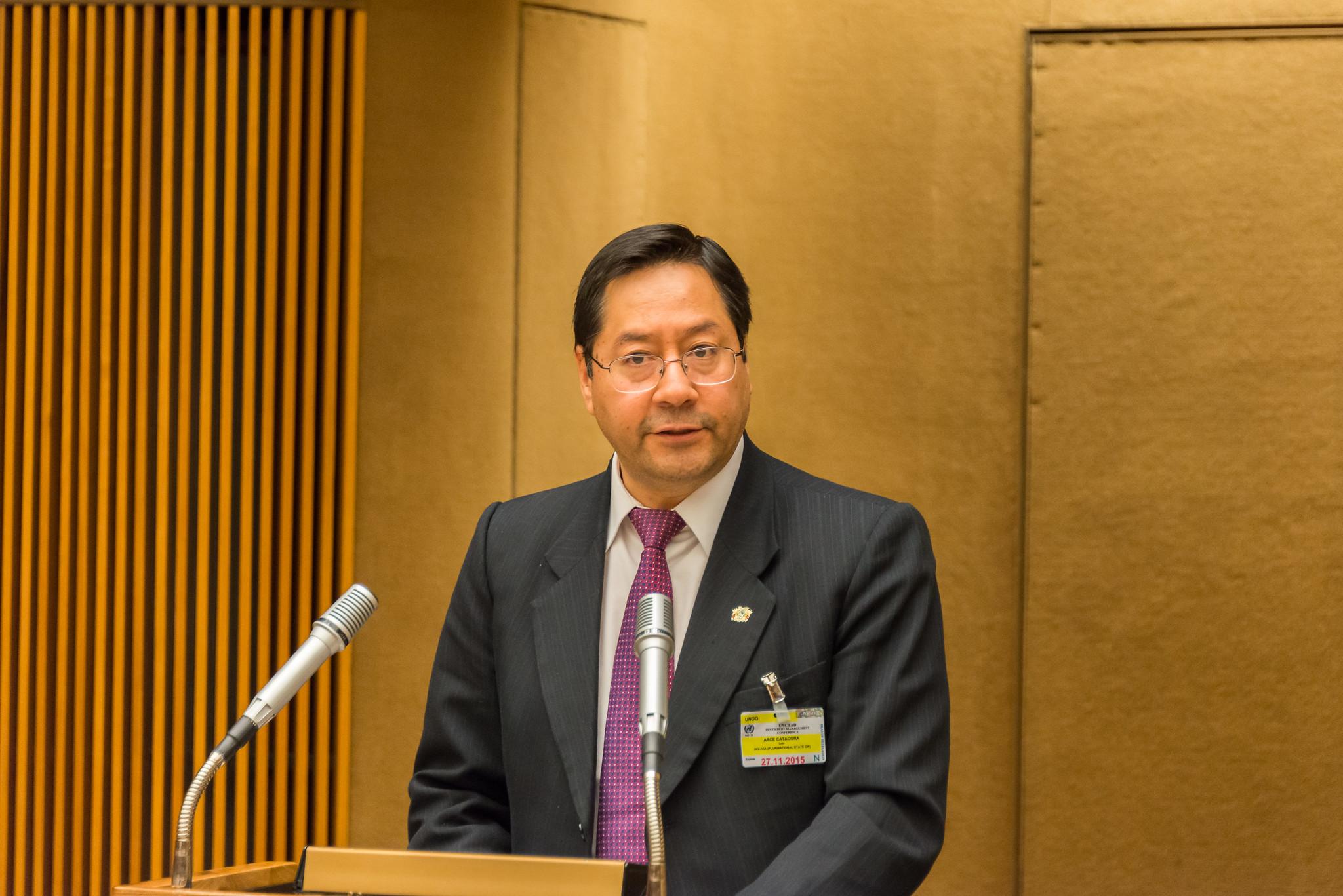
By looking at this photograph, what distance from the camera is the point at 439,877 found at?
157 cm

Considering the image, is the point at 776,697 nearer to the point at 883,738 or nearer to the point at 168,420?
the point at 883,738

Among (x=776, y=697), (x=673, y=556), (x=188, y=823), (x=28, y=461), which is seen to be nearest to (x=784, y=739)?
(x=776, y=697)

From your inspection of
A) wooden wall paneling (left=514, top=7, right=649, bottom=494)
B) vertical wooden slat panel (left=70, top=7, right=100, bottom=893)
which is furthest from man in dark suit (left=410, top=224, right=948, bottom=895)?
vertical wooden slat panel (left=70, top=7, right=100, bottom=893)

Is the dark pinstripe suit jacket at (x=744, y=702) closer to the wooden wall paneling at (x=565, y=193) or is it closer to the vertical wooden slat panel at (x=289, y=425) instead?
the wooden wall paneling at (x=565, y=193)

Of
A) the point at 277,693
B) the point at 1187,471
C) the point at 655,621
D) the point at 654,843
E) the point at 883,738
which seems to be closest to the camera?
the point at 654,843

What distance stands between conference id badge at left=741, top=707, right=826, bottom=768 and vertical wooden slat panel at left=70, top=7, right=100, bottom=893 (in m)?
2.57

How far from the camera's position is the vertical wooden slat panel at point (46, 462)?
3.83 m

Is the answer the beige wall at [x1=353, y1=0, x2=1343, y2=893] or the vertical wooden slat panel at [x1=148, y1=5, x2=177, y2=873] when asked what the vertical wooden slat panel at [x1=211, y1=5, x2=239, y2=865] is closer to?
the vertical wooden slat panel at [x1=148, y1=5, x2=177, y2=873]

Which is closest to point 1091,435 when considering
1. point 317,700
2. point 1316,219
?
point 1316,219

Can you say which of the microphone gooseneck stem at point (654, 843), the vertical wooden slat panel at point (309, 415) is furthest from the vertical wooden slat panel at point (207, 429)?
the microphone gooseneck stem at point (654, 843)

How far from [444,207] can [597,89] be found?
1.79 feet

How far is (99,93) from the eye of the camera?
3.91 metres

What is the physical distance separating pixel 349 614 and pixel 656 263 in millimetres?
753

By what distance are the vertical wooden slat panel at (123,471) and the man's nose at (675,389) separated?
91.0 inches
